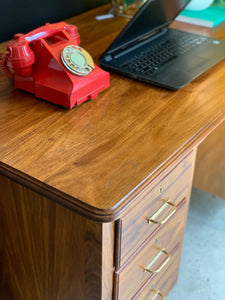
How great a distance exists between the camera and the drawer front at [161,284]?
1103mm

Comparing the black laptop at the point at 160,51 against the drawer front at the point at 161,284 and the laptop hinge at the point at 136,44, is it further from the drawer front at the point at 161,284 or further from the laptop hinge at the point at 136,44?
the drawer front at the point at 161,284

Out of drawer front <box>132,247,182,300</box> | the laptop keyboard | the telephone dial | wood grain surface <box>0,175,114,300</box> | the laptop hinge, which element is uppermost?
the telephone dial

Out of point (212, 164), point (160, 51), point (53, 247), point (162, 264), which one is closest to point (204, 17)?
point (160, 51)

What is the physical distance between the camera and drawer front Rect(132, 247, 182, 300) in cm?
110

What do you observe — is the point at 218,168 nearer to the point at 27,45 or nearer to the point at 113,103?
the point at 113,103

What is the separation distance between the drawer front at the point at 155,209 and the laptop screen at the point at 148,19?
404 mm

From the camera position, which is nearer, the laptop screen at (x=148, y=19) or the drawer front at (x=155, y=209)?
the drawer front at (x=155, y=209)

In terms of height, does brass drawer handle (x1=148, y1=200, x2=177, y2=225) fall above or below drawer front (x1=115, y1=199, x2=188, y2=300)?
above

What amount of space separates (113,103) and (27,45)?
0.81 feet

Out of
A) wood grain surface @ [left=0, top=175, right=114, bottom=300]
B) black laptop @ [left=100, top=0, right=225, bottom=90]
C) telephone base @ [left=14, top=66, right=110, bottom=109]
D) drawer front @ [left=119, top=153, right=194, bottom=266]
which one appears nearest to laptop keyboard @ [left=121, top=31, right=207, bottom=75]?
black laptop @ [left=100, top=0, right=225, bottom=90]

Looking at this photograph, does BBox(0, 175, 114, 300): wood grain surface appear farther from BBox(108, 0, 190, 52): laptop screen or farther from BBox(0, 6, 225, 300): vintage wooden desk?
BBox(108, 0, 190, 52): laptop screen

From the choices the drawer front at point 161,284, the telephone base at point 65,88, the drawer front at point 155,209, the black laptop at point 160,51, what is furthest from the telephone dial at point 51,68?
the drawer front at point 161,284

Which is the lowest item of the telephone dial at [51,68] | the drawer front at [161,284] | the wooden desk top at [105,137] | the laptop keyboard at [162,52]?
the drawer front at [161,284]

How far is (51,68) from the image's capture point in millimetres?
963
